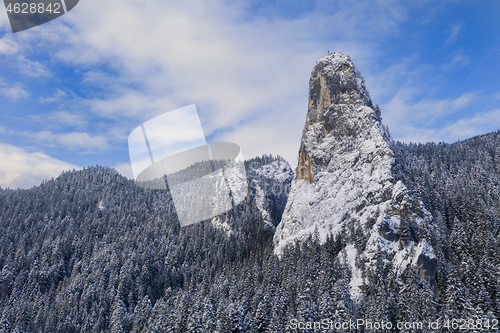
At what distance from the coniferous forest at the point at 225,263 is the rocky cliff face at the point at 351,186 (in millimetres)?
1877

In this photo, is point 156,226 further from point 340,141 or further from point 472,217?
point 472,217

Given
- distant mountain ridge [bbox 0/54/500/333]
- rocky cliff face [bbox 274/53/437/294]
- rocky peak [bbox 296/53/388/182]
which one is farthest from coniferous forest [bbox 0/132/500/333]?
rocky peak [bbox 296/53/388/182]

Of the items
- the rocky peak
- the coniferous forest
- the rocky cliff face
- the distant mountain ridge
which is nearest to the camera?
the coniferous forest

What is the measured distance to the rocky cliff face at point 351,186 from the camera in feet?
169

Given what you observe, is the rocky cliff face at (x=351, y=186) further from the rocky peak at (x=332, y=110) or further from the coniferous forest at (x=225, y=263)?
the coniferous forest at (x=225, y=263)

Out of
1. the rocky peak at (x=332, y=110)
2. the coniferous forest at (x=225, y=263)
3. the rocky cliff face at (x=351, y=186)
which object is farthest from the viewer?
the rocky peak at (x=332, y=110)

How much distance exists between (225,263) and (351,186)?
4389 cm

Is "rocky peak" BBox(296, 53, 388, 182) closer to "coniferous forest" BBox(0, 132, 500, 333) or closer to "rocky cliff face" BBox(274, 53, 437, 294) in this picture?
"rocky cliff face" BBox(274, 53, 437, 294)

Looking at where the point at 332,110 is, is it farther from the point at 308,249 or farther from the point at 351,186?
the point at 308,249

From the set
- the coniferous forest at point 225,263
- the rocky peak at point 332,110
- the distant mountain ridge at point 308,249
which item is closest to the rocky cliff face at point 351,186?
the rocky peak at point 332,110

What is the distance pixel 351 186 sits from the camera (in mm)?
68188

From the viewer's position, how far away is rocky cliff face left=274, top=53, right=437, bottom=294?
51562mm

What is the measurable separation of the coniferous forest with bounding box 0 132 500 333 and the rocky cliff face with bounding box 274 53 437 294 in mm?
1877

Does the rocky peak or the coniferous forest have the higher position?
the rocky peak
